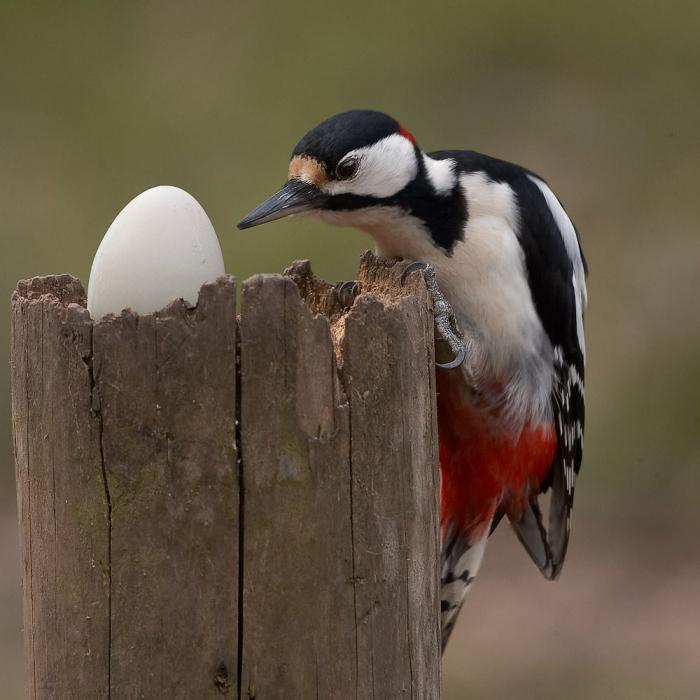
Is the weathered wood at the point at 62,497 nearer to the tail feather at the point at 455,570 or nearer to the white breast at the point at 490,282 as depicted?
the white breast at the point at 490,282

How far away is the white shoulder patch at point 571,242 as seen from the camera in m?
4.62

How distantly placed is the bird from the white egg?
2.00ft

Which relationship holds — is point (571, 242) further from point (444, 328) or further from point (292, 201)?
point (292, 201)

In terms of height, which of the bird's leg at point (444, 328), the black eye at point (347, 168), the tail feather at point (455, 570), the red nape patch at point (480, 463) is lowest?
the tail feather at point (455, 570)

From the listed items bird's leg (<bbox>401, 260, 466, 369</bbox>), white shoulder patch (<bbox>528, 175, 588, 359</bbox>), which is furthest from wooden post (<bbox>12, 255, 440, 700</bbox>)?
white shoulder patch (<bbox>528, 175, 588, 359</bbox>)

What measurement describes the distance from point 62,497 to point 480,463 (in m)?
2.02

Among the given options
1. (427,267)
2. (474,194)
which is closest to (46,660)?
(427,267)

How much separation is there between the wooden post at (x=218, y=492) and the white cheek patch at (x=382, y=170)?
48.1 inches

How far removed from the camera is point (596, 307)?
8.30 metres

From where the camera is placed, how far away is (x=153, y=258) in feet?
10.2

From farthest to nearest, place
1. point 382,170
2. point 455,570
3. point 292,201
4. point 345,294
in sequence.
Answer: point 455,570
point 382,170
point 292,201
point 345,294

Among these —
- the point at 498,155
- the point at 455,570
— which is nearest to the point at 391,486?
the point at 455,570

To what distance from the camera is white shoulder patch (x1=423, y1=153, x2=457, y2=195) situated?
422 centimetres

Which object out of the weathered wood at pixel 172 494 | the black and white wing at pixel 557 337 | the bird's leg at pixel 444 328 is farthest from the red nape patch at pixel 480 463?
the weathered wood at pixel 172 494
